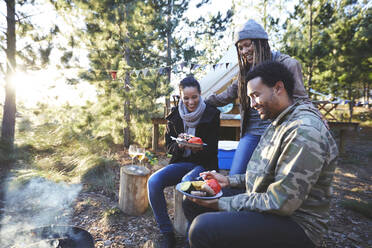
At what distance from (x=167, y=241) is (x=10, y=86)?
611 centimetres

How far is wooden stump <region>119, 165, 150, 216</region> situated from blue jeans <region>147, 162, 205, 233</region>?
0.64 meters

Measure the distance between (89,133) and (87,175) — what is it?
3.30m

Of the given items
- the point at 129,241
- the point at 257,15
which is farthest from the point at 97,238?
the point at 257,15

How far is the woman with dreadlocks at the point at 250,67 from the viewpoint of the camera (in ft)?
6.36

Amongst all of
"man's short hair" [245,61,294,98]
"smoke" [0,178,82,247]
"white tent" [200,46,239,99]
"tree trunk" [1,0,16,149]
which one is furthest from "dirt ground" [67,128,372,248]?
"white tent" [200,46,239,99]

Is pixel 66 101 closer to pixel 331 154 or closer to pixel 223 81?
pixel 223 81

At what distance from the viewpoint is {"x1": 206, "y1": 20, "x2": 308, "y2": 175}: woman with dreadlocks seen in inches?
76.3

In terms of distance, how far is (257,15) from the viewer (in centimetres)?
1114

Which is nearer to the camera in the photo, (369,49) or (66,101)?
(66,101)

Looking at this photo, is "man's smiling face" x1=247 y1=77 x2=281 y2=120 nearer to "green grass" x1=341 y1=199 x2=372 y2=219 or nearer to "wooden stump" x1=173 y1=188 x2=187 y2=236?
"wooden stump" x1=173 y1=188 x2=187 y2=236

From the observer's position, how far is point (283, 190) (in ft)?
3.38

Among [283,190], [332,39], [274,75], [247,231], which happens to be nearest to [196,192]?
[247,231]

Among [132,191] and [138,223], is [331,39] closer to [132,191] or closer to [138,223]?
[132,191]

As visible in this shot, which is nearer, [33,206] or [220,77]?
[33,206]
